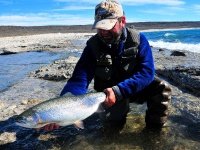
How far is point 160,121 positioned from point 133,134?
463 millimetres

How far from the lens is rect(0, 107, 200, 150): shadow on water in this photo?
4039mm

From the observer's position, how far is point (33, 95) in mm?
6543

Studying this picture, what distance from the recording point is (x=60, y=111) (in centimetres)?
319

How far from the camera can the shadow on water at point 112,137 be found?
13.3 ft

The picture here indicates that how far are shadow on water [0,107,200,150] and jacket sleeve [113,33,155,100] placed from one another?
30.0 inches

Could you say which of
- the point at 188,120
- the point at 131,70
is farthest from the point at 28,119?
the point at 188,120

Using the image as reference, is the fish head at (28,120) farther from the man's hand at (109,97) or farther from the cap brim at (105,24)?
the cap brim at (105,24)

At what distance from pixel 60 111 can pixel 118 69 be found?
4.44 feet

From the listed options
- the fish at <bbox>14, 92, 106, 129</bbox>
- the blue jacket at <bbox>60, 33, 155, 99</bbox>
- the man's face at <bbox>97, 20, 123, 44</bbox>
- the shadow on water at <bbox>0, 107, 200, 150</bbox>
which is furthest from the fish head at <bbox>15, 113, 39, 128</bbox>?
the man's face at <bbox>97, 20, 123, 44</bbox>

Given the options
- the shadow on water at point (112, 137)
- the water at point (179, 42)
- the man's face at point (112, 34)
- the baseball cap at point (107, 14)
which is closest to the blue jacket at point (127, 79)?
the man's face at point (112, 34)

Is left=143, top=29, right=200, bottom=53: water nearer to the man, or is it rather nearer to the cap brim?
the man

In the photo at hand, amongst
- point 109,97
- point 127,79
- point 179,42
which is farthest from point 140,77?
point 179,42

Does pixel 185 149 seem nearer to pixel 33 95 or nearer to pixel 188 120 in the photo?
pixel 188 120

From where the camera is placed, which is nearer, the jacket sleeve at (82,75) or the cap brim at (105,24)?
the cap brim at (105,24)
